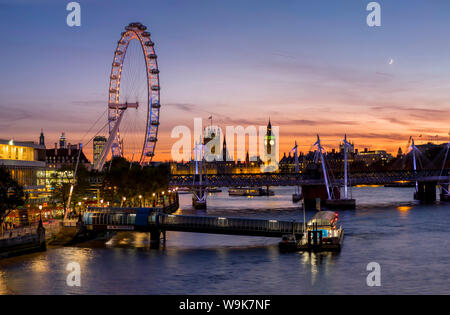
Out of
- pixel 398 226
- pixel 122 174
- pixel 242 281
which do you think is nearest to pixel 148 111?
pixel 122 174

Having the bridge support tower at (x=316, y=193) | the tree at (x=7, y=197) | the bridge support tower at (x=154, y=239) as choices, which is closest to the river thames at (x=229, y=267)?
the bridge support tower at (x=154, y=239)

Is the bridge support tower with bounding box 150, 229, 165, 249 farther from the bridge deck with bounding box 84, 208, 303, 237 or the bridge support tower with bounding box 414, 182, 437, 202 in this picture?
the bridge support tower with bounding box 414, 182, 437, 202

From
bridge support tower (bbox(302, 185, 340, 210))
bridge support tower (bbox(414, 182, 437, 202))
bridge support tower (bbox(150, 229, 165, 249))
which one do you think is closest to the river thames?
bridge support tower (bbox(150, 229, 165, 249))

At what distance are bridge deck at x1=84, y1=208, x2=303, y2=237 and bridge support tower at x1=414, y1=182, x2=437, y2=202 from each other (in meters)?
89.9

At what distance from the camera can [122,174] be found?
80.1 metres

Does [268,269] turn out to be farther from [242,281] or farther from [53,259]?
[53,259]

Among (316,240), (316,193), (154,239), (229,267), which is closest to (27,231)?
(154,239)

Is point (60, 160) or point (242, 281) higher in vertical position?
point (60, 160)

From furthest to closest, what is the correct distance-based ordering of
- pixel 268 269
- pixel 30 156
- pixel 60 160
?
pixel 60 160 < pixel 30 156 < pixel 268 269

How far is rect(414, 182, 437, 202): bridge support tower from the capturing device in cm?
13475

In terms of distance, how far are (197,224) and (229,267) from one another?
9.93m

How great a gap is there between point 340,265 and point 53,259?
20049mm
